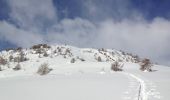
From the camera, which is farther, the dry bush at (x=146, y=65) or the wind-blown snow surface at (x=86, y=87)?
the dry bush at (x=146, y=65)

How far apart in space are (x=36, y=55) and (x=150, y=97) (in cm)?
4376

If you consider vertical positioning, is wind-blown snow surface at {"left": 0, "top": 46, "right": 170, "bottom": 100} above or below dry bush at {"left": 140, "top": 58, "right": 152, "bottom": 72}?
below

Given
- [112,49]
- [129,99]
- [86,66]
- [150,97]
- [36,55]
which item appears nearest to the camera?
[129,99]

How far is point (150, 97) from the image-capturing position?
9773 millimetres

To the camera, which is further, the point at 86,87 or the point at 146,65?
the point at 146,65

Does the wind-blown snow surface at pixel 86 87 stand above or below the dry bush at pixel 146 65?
below

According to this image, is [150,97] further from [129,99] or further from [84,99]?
[84,99]

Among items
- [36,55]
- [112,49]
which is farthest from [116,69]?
[112,49]

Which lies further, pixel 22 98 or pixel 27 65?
pixel 27 65

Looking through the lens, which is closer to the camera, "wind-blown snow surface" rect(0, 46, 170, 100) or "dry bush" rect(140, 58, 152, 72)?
"wind-blown snow surface" rect(0, 46, 170, 100)

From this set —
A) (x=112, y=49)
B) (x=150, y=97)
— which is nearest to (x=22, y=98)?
(x=150, y=97)

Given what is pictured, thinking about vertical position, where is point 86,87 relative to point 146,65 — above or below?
below

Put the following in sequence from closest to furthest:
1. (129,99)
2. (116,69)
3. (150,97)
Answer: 1. (129,99)
2. (150,97)
3. (116,69)

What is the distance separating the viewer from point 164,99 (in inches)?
370
